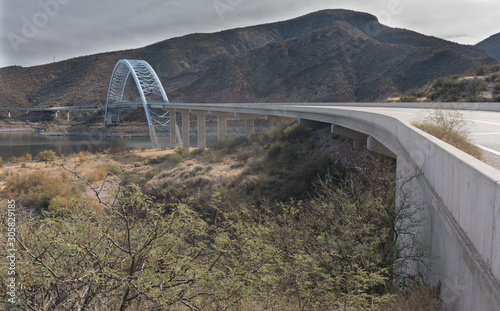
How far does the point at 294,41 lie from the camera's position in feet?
312

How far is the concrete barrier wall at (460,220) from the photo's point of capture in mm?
2885

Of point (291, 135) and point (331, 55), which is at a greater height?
point (331, 55)

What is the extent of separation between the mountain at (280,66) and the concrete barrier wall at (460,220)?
2360 inches

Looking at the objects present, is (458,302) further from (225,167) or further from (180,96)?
(180,96)

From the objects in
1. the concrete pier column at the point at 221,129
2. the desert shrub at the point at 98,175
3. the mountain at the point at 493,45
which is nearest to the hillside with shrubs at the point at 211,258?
the desert shrub at the point at 98,175

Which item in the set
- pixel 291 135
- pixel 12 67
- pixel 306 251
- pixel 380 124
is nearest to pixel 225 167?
pixel 291 135

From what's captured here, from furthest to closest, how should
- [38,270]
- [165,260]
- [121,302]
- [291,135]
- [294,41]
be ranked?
1. [294,41]
2. [291,135]
3. [165,260]
4. [121,302]
5. [38,270]

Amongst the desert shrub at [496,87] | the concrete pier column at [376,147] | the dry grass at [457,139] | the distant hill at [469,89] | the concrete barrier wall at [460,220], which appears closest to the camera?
the concrete barrier wall at [460,220]

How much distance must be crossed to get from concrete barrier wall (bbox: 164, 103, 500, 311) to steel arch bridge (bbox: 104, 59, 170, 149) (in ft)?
174

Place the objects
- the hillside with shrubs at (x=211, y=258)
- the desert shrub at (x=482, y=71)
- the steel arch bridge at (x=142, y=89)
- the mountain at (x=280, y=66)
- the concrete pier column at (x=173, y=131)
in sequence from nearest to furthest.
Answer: the hillside with shrubs at (x=211, y=258) < the desert shrub at (x=482, y=71) < the concrete pier column at (x=173, y=131) < the steel arch bridge at (x=142, y=89) < the mountain at (x=280, y=66)

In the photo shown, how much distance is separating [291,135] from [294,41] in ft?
251

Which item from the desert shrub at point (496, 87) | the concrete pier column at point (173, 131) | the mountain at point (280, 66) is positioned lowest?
the concrete pier column at point (173, 131)

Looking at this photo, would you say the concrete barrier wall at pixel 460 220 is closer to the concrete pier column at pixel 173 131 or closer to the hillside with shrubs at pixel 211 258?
the hillside with shrubs at pixel 211 258

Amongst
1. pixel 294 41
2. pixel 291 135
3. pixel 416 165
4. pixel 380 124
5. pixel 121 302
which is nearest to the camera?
pixel 121 302
